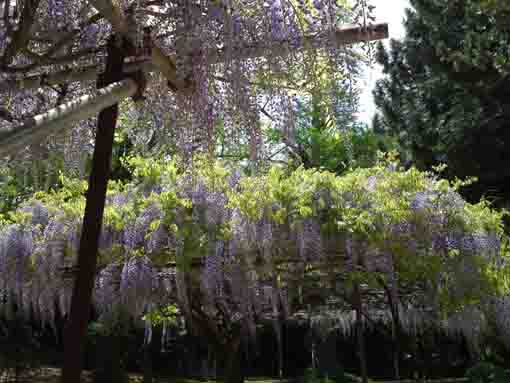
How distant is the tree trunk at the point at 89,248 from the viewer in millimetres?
2381

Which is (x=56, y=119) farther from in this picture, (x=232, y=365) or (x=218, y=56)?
(x=232, y=365)

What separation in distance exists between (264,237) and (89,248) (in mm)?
4078

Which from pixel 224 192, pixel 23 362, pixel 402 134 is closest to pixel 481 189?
pixel 402 134

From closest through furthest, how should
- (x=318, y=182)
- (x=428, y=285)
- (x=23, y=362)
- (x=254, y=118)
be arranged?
(x=254, y=118) < (x=318, y=182) < (x=428, y=285) < (x=23, y=362)

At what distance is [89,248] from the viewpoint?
2.44m

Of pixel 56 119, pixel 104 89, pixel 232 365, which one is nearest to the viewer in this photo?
pixel 56 119

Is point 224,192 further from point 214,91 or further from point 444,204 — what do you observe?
point 214,91

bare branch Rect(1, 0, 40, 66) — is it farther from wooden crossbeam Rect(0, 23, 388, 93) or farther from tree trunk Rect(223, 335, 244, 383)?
tree trunk Rect(223, 335, 244, 383)

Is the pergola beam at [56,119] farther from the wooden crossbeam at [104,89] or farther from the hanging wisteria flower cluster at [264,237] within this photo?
the hanging wisteria flower cluster at [264,237]

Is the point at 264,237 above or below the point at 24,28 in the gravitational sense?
above

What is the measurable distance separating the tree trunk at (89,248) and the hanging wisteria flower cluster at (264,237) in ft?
11.7

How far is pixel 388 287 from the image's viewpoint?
771cm

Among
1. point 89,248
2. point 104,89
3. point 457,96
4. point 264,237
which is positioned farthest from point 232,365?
point 457,96

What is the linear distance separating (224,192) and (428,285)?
8.16ft
